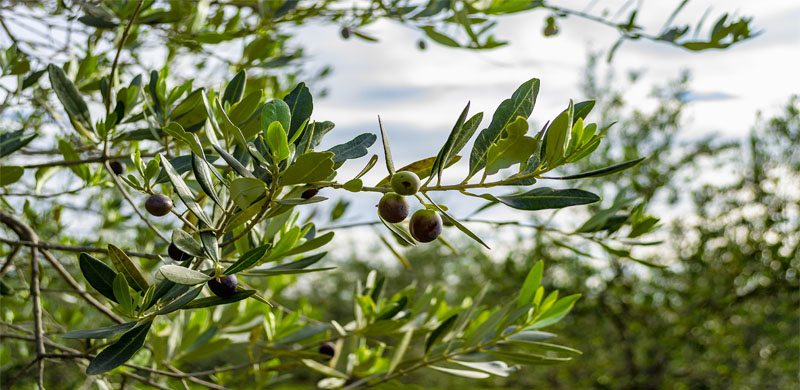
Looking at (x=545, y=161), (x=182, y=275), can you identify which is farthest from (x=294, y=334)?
(x=545, y=161)

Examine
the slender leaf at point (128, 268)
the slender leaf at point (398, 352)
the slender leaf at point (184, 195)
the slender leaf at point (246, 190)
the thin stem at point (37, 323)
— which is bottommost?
the slender leaf at point (398, 352)

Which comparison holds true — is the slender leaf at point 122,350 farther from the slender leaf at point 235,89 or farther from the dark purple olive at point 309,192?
the slender leaf at point 235,89

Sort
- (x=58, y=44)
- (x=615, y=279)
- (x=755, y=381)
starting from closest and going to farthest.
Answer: (x=58, y=44) < (x=755, y=381) < (x=615, y=279)

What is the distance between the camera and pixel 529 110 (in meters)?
0.78

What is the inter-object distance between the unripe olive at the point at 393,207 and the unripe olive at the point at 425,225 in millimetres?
24

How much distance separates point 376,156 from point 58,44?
1767 mm

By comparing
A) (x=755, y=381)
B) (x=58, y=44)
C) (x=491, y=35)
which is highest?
(x=491, y=35)

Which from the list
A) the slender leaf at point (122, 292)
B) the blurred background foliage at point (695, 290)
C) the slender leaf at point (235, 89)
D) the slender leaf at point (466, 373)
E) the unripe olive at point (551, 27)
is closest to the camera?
the slender leaf at point (122, 292)

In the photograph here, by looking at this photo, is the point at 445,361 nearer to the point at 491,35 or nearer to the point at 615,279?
the point at 491,35

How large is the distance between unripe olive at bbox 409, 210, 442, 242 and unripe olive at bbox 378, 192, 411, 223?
0.02m

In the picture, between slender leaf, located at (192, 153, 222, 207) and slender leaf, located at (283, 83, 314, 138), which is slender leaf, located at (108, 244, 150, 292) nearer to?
slender leaf, located at (192, 153, 222, 207)

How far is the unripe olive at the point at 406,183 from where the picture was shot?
70 centimetres

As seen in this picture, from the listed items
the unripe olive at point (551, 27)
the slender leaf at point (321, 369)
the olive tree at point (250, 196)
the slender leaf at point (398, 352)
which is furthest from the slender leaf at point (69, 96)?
the unripe olive at point (551, 27)

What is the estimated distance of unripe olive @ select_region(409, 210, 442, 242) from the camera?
0.75 m
